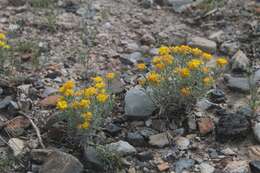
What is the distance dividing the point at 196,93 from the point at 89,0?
3.42 meters

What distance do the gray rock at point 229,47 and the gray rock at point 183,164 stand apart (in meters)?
2.32

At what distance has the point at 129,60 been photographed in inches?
257

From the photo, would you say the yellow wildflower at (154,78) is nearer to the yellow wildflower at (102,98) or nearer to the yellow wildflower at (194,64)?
the yellow wildflower at (194,64)

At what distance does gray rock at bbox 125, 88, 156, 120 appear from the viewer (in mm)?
5277

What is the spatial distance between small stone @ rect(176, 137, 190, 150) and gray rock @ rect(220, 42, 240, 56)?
2041 millimetres

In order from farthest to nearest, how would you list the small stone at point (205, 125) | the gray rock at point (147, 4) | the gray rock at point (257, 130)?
1. the gray rock at point (147, 4)
2. the small stone at point (205, 125)
3. the gray rock at point (257, 130)

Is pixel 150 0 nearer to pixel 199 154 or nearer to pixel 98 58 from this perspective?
pixel 98 58

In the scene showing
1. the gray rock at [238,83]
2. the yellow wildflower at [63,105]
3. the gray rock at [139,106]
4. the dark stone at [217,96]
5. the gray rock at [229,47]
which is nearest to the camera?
the yellow wildflower at [63,105]

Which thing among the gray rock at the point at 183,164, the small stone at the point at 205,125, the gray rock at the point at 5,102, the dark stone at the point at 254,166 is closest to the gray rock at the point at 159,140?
the gray rock at the point at 183,164

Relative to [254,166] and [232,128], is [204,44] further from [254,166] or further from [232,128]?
[254,166]

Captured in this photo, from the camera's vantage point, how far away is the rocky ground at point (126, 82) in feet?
15.6

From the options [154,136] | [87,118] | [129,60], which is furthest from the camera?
[129,60]

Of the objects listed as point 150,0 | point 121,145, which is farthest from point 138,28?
point 121,145

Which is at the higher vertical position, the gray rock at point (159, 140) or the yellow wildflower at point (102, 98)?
the yellow wildflower at point (102, 98)
